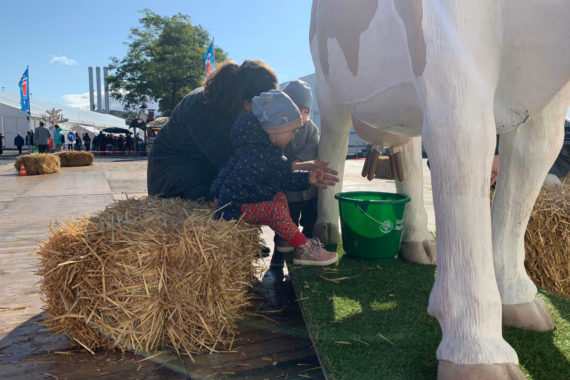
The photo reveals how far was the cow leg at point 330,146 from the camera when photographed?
9.07 ft

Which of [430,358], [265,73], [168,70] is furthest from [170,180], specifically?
[168,70]

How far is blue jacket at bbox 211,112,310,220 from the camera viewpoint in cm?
230

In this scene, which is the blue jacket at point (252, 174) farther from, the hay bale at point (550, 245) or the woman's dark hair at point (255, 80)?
the hay bale at point (550, 245)

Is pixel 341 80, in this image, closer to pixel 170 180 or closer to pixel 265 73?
pixel 265 73

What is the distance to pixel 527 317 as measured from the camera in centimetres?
173

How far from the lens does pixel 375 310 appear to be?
6.48ft

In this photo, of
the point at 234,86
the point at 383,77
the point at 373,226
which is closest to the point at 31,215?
the point at 234,86

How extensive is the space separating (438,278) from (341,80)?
103 centimetres

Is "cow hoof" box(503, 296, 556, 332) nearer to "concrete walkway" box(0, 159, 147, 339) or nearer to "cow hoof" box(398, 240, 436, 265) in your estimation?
"cow hoof" box(398, 240, 436, 265)

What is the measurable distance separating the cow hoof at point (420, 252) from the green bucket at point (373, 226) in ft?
0.23

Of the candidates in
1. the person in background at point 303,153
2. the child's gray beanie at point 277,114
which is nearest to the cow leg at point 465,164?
the child's gray beanie at point 277,114

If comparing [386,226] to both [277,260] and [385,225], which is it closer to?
[385,225]

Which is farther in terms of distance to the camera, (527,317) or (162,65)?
(162,65)

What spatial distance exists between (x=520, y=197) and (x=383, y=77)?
733 millimetres
